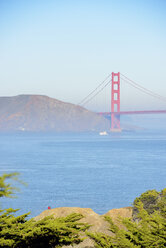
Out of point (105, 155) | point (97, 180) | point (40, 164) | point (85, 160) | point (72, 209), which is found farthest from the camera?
point (105, 155)

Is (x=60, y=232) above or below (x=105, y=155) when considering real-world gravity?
above

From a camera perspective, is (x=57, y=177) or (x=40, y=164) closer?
(x=57, y=177)

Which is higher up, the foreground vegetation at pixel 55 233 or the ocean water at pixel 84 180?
the foreground vegetation at pixel 55 233

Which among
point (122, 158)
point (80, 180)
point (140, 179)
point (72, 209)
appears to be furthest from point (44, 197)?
point (122, 158)

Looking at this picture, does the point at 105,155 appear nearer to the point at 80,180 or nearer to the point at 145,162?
the point at 145,162

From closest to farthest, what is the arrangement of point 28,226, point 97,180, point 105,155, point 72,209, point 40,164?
point 28,226 < point 72,209 < point 97,180 < point 40,164 < point 105,155

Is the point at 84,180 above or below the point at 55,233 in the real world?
below

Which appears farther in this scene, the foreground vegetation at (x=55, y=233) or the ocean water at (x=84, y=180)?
the ocean water at (x=84, y=180)

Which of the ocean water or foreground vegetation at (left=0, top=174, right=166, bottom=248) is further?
the ocean water

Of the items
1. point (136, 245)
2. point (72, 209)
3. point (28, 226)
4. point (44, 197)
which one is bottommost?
point (44, 197)

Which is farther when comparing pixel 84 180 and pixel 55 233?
pixel 84 180

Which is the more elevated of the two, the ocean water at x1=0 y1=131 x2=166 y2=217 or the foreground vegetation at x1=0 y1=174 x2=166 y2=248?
the foreground vegetation at x1=0 y1=174 x2=166 y2=248
